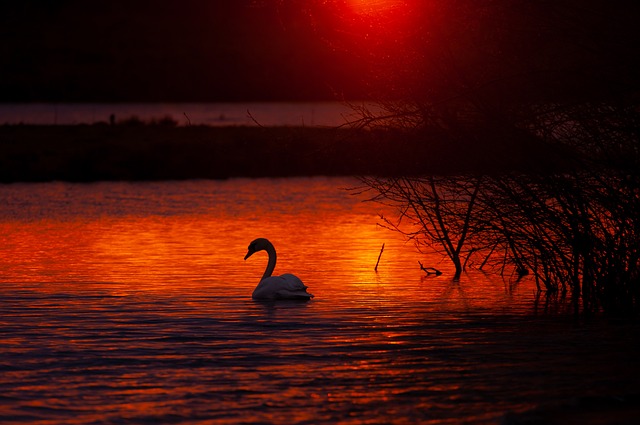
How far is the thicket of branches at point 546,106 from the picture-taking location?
41.5 ft

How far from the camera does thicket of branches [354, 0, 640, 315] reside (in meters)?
12.7

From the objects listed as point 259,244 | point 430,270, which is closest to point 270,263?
point 259,244

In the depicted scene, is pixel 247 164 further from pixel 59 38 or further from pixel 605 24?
pixel 59 38

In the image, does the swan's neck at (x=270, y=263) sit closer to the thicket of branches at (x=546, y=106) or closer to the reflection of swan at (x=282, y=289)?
the reflection of swan at (x=282, y=289)

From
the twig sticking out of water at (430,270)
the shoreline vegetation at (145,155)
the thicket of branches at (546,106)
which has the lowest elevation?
the twig sticking out of water at (430,270)

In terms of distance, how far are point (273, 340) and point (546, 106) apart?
389 cm

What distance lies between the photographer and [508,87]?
1380cm

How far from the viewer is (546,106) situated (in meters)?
13.7

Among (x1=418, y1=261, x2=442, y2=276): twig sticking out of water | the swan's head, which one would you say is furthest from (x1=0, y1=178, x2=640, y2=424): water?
the swan's head

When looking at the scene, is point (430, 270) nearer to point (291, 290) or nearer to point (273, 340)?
point (291, 290)

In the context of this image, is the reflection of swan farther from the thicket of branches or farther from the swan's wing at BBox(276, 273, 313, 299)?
the thicket of branches

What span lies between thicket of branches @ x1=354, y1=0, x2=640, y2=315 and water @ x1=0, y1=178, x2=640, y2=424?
53.2 inches

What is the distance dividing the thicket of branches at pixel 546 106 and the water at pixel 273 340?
4.44 feet

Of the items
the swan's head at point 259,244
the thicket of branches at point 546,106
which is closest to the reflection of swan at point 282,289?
the swan's head at point 259,244
